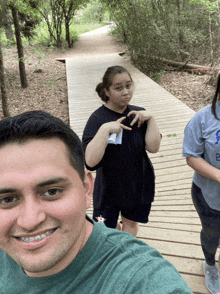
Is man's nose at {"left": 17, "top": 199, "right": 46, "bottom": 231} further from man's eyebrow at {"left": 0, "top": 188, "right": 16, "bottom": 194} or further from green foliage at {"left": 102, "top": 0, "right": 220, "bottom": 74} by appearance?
green foliage at {"left": 102, "top": 0, "right": 220, "bottom": 74}

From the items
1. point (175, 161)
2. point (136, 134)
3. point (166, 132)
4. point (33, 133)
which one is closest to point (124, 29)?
point (166, 132)

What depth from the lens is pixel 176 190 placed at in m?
3.30

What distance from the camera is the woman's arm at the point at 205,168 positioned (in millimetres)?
1459

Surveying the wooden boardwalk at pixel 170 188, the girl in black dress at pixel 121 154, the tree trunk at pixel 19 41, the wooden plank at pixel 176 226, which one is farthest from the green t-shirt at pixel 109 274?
the tree trunk at pixel 19 41

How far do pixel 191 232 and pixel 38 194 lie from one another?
215 centimetres

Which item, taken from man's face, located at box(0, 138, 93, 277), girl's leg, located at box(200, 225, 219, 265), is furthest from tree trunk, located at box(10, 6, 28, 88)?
man's face, located at box(0, 138, 93, 277)

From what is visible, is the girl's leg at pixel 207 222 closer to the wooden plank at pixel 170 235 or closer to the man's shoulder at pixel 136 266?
the wooden plank at pixel 170 235

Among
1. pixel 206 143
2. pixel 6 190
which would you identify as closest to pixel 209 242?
pixel 206 143

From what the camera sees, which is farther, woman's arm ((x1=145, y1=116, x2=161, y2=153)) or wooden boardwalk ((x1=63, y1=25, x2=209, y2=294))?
wooden boardwalk ((x1=63, y1=25, x2=209, y2=294))

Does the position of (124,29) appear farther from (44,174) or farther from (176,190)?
(44,174)

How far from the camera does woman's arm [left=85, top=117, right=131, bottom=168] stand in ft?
5.44

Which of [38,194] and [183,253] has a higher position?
[38,194]

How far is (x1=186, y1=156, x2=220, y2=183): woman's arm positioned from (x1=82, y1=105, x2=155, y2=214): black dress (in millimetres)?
433

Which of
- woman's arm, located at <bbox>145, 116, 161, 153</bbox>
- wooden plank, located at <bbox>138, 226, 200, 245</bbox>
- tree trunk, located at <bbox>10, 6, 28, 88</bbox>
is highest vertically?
tree trunk, located at <bbox>10, 6, 28, 88</bbox>
